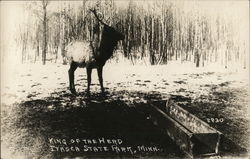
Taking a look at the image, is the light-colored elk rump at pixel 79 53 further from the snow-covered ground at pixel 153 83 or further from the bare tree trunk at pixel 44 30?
the bare tree trunk at pixel 44 30

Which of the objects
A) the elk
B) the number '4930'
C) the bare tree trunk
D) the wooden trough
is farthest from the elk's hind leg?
the number '4930'

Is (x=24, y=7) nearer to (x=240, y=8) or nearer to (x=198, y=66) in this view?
(x=198, y=66)

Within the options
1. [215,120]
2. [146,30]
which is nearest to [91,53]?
[146,30]

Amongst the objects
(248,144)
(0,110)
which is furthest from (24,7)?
(248,144)

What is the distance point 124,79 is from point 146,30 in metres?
0.55

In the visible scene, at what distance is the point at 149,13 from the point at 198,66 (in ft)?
2.53

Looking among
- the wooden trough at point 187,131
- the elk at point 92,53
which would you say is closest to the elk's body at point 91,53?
the elk at point 92,53

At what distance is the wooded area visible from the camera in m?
4.08

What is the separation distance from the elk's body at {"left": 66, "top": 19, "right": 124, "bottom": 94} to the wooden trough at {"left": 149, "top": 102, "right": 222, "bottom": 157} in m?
0.66

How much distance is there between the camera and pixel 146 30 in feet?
14.2

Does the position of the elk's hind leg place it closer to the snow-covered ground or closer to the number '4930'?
the snow-covered ground

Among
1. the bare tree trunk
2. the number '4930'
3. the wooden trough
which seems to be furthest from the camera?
the number '4930'

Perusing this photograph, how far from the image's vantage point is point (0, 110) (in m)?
3.92

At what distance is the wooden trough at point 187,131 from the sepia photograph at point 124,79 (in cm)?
1
